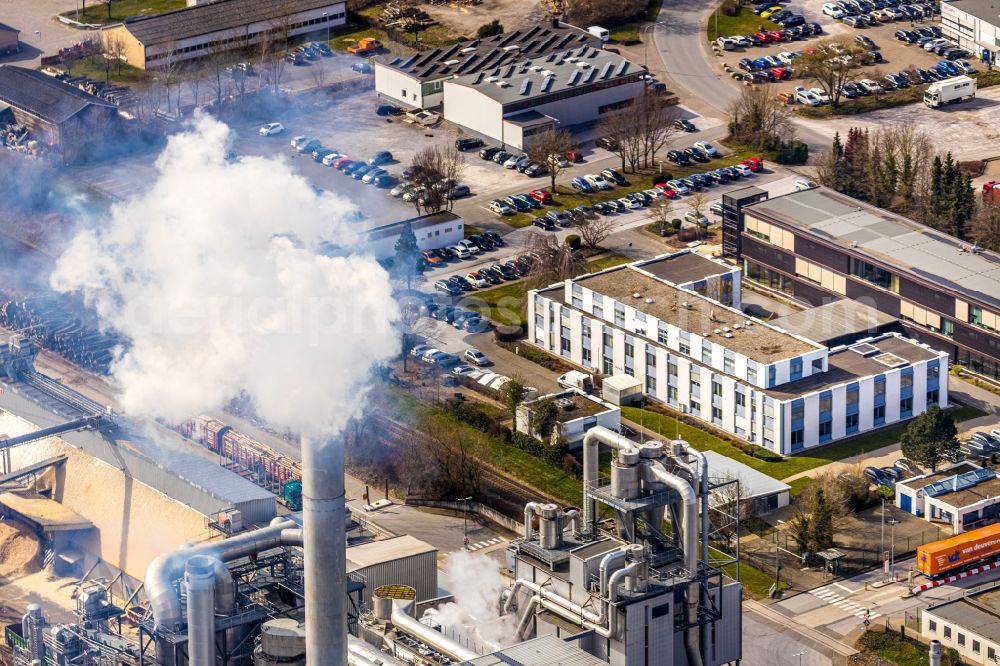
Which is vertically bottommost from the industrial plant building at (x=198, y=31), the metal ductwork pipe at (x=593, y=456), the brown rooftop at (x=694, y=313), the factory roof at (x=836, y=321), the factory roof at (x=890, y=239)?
the factory roof at (x=836, y=321)

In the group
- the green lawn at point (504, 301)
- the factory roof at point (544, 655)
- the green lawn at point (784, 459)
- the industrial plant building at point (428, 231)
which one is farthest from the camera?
the industrial plant building at point (428, 231)

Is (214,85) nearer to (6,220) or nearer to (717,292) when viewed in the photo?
(6,220)

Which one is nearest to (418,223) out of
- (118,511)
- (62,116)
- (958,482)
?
(62,116)

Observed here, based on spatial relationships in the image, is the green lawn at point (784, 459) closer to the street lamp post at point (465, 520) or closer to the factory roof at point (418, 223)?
the street lamp post at point (465, 520)

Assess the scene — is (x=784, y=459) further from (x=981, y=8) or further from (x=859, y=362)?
(x=981, y=8)

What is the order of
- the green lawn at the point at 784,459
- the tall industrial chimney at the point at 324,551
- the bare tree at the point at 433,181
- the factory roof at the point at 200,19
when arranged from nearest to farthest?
1. the tall industrial chimney at the point at 324,551
2. the green lawn at the point at 784,459
3. the bare tree at the point at 433,181
4. the factory roof at the point at 200,19

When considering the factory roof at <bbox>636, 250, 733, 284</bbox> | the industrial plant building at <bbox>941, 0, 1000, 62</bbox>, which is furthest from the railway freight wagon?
the industrial plant building at <bbox>941, 0, 1000, 62</bbox>

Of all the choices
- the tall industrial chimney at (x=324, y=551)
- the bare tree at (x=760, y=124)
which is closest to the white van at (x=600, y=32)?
the bare tree at (x=760, y=124)
